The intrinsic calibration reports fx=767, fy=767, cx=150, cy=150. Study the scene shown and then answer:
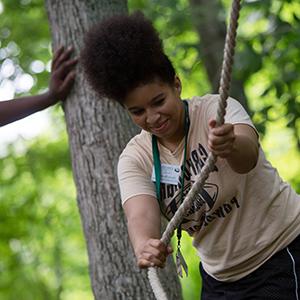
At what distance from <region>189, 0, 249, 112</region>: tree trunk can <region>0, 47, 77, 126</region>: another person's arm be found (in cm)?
258

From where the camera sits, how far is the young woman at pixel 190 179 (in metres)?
2.48

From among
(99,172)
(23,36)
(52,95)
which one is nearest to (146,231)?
(99,172)

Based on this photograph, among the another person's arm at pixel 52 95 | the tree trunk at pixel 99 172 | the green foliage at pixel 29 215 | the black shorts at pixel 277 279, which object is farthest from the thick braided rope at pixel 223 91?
the green foliage at pixel 29 215

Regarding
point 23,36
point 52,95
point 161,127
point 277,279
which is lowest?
point 23,36

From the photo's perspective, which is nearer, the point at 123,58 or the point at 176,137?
the point at 123,58

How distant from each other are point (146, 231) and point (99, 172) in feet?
4.87

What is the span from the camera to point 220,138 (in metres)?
2.12

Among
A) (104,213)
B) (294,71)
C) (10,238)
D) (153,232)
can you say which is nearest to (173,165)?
A: (153,232)

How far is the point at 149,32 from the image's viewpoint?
8.53ft

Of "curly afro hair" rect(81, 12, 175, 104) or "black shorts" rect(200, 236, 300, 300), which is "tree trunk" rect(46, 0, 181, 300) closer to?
"black shorts" rect(200, 236, 300, 300)

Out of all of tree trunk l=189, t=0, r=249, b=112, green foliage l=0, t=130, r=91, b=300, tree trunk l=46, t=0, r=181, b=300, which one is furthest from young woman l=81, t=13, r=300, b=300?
green foliage l=0, t=130, r=91, b=300

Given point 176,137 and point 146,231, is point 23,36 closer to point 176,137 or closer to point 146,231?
point 176,137

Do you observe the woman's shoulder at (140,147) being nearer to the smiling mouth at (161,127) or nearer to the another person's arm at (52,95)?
the smiling mouth at (161,127)

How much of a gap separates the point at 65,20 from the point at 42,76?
2.87 metres
